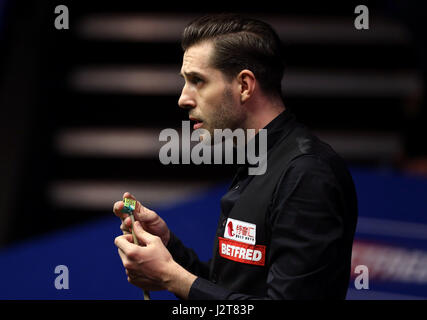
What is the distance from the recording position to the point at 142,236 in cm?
135

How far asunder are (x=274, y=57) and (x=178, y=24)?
2752mm

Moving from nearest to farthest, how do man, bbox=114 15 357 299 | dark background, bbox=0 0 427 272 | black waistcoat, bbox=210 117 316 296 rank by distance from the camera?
man, bbox=114 15 357 299
black waistcoat, bbox=210 117 316 296
dark background, bbox=0 0 427 272

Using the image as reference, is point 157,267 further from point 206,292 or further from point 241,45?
point 241,45

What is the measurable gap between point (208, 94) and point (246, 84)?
0.32 feet

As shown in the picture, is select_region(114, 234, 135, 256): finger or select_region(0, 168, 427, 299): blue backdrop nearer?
select_region(114, 234, 135, 256): finger

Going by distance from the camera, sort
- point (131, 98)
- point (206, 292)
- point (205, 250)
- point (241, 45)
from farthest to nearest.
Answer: point (131, 98), point (205, 250), point (241, 45), point (206, 292)

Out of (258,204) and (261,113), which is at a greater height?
(261,113)

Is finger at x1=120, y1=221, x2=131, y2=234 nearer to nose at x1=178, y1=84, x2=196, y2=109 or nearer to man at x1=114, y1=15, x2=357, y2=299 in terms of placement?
man at x1=114, y1=15, x2=357, y2=299

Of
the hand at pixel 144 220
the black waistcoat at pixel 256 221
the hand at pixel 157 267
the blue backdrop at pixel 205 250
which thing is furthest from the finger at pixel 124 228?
the blue backdrop at pixel 205 250

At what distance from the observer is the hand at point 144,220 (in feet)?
4.66

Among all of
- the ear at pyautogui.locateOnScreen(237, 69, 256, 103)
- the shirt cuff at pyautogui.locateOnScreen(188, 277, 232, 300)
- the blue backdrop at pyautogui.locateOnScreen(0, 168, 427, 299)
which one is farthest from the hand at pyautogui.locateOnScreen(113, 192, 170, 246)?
the blue backdrop at pyautogui.locateOnScreen(0, 168, 427, 299)

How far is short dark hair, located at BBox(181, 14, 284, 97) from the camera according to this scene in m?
1.42

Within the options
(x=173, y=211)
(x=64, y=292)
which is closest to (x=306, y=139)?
(x=173, y=211)

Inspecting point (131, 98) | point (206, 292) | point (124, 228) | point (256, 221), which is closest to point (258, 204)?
point (256, 221)
